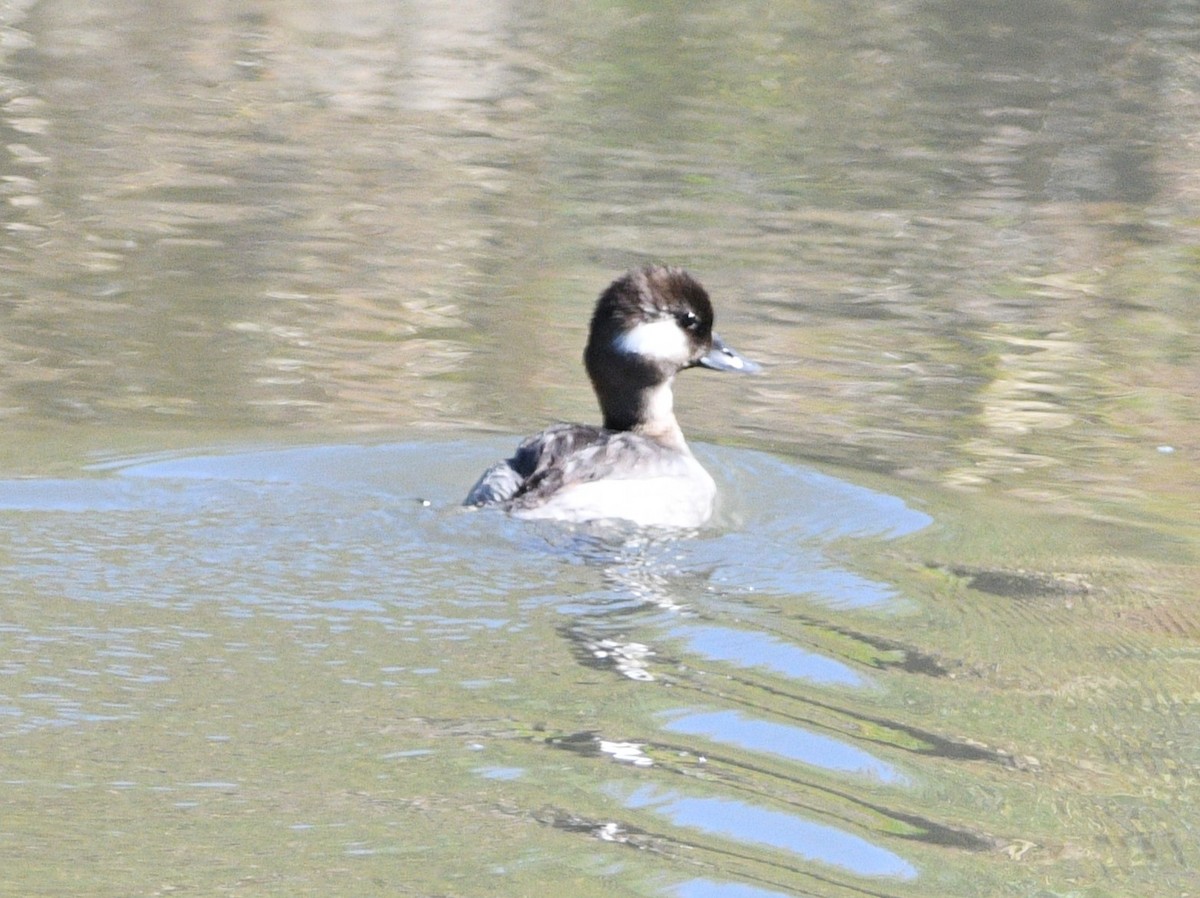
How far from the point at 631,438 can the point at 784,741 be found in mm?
2937

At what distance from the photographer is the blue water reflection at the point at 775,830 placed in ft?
16.4

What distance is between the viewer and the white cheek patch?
358 inches

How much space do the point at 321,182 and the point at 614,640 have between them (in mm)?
9534

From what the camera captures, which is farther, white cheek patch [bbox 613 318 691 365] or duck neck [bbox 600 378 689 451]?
duck neck [bbox 600 378 689 451]

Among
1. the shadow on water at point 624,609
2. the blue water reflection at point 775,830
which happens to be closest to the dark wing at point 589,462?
the shadow on water at point 624,609

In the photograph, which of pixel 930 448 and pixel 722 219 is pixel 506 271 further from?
pixel 930 448

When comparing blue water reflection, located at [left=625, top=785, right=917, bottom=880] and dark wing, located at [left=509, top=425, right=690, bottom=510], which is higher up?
dark wing, located at [left=509, top=425, right=690, bottom=510]

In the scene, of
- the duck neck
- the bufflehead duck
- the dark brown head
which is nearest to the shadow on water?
the bufflehead duck

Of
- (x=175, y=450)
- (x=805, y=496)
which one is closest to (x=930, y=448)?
(x=805, y=496)

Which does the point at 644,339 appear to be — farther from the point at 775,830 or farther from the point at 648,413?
the point at 775,830

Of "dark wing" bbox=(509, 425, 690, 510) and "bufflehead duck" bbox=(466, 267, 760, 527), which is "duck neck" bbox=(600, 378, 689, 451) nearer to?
"bufflehead duck" bbox=(466, 267, 760, 527)

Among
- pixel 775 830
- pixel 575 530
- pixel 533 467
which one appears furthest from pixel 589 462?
A: pixel 775 830

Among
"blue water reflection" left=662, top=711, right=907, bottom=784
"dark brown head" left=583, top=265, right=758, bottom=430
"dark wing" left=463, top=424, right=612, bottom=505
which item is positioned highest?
"dark brown head" left=583, top=265, right=758, bottom=430

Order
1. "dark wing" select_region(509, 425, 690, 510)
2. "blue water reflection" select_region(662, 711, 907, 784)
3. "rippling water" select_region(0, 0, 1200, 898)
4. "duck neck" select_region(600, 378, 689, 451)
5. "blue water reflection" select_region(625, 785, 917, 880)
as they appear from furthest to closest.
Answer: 1. "duck neck" select_region(600, 378, 689, 451)
2. "dark wing" select_region(509, 425, 690, 510)
3. "blue water reflection" select_region(662, 711, 907, 784)
4. "rippling water" select_region(0, 0, 1200, 898)
5. "blue water reflection" select_region(625, 785, 917, 880)
